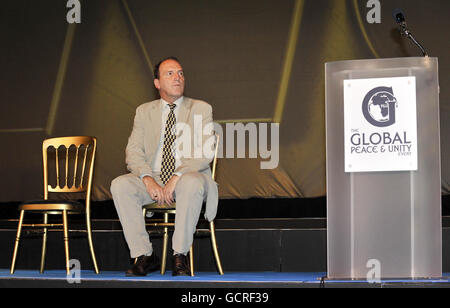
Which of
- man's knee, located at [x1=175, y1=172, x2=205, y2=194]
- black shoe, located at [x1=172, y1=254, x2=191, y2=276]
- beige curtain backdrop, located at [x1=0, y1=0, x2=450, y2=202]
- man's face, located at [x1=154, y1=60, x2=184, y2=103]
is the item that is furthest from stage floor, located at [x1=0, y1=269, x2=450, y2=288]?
beige curtain backdrop, located at [x1=0, y1=0, x2=450, y2=202]

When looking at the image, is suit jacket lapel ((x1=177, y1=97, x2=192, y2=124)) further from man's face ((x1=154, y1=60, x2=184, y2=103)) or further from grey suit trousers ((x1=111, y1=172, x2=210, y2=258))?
grey suit trousers ((x1=111, y1=172, x2=210, y2=258))

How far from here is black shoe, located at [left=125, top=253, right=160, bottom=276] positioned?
333 cm

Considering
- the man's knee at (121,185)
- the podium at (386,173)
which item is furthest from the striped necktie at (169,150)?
the podium at (386,173)

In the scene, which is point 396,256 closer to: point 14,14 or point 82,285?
point 82,285

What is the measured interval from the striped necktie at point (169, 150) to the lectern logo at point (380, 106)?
4.42 ft

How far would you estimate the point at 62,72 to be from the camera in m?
5.09

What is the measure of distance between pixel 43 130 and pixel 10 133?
0.93 feet

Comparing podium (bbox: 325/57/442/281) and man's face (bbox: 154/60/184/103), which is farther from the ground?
man's face (bbox: 154/60/184/103)

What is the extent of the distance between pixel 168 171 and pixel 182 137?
208mm

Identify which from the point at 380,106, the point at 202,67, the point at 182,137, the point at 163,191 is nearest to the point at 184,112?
the point at 182,137

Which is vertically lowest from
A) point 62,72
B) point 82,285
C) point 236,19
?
point 82,285

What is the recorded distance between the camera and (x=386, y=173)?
2.74m

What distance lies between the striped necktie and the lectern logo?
135 cm
